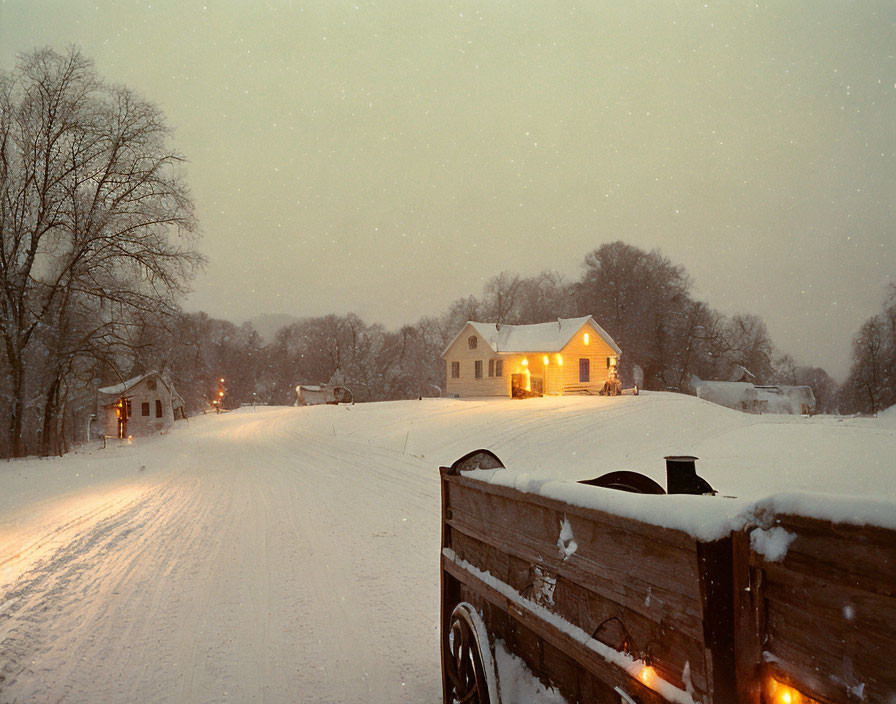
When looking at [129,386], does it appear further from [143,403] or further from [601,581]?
[601,581]

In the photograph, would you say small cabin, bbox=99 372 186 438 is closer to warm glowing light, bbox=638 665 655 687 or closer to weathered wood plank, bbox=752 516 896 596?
warm glowing light, bbox=638 665 655 687

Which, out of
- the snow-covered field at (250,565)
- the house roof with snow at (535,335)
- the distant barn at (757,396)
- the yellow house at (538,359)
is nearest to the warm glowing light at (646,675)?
the snow-covered field at (250,565)

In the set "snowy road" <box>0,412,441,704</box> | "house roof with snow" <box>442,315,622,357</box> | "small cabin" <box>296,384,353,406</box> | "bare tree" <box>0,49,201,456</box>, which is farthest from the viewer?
"small cabin" <box>296,384,353,406</box>

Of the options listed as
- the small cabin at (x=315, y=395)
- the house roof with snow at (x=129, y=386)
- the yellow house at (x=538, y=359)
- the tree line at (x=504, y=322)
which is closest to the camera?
the yellow house at (x=538, y=359)

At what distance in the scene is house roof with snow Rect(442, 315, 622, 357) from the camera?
42.7 m

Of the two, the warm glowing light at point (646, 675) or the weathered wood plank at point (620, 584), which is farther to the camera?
the warm glowing light at point (646, 675)

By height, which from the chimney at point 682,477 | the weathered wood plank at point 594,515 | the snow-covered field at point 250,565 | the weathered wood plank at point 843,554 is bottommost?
the snow-covered field at point 250,565

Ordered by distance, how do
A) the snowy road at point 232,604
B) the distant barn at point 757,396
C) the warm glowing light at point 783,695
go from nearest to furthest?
1. the warm glowing light at point 783,695
2. the snowy road at point 232,604
3. the distant barn at point 757,396

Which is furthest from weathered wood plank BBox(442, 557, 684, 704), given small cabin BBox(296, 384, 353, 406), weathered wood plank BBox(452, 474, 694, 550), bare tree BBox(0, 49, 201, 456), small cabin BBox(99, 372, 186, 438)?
small cabin BBox(296, 384, 353, 406)

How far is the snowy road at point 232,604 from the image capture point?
14.0ft

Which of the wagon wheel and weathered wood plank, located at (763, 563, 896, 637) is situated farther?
the wagon wheel

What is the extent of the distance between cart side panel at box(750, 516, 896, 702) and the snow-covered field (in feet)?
0.45

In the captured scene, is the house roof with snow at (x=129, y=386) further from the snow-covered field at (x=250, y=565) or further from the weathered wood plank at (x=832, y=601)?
the weathered wood plank at (x=832, y=601)

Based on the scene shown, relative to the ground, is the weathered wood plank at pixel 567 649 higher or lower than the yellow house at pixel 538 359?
lower
